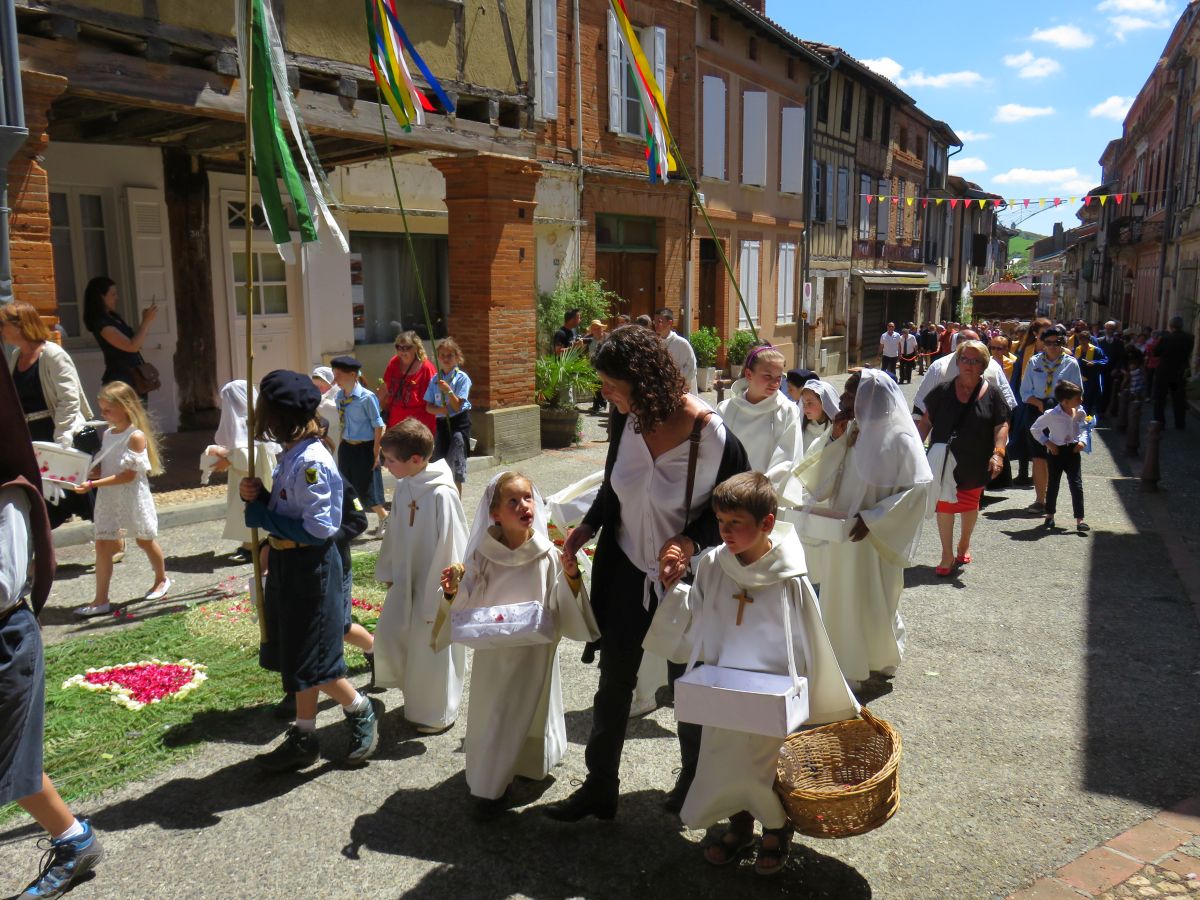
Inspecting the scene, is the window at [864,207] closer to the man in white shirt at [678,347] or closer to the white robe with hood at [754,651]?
the man in white shirt at [678,347]

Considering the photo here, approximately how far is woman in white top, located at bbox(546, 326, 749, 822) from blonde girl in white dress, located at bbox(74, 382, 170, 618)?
3729mm

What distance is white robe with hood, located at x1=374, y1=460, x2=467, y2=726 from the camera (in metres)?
4.60

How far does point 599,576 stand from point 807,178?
2354 cm

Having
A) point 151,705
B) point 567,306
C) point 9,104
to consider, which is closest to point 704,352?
point 567,306

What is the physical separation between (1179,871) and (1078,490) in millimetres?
6047

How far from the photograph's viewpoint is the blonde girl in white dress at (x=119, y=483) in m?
6.12

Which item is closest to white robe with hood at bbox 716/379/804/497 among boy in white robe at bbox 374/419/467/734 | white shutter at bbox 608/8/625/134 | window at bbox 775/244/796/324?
boy in white robe at bbox 374/419/467/734

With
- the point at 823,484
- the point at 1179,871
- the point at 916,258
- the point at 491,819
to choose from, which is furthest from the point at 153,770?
the point at 916,258

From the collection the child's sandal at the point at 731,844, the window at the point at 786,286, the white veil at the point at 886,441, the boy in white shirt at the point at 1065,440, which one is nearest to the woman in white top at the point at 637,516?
the child's sandal at the point at 731,844

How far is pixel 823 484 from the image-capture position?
5.29 metres

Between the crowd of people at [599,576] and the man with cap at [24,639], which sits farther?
the crowd of people at [599,576]

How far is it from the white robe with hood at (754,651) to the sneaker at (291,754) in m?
1.71

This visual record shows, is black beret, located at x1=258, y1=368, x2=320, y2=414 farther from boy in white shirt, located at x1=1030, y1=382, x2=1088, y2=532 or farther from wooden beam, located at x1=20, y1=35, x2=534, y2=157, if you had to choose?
boy in white shirt, located at x1=1030, y1=382, x2=1088, y2=532

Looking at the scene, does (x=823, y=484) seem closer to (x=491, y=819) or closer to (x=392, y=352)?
(x=491, y=819)
